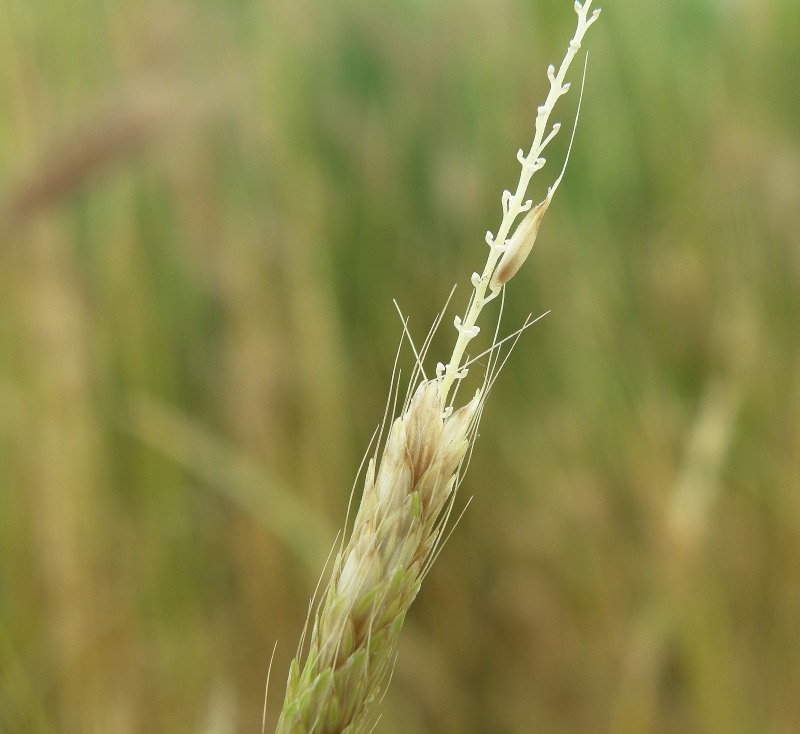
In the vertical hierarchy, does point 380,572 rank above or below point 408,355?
above

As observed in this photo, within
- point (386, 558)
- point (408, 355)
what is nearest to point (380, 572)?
point (386, 558)

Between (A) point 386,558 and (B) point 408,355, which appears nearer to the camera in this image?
(A) point 386,558

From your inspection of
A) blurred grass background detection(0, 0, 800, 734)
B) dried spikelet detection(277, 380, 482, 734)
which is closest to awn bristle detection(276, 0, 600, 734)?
dried spikelet detection(277, 380, 482, 734)

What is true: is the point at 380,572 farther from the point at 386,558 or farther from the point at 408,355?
the point at 408,355

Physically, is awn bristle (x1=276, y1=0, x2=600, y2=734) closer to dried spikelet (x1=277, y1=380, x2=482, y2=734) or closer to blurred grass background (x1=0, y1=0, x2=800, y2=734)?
dried spikelet (x1=277, y1=380, x2=482, y2=734)

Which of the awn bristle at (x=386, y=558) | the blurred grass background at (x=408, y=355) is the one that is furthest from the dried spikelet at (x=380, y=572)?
the blurred grass background at (x=408, y=355)

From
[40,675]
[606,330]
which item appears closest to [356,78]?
[606,330]

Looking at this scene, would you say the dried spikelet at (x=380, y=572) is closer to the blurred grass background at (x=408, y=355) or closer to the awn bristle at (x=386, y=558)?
the awn bristle at (x=386, y=558)
